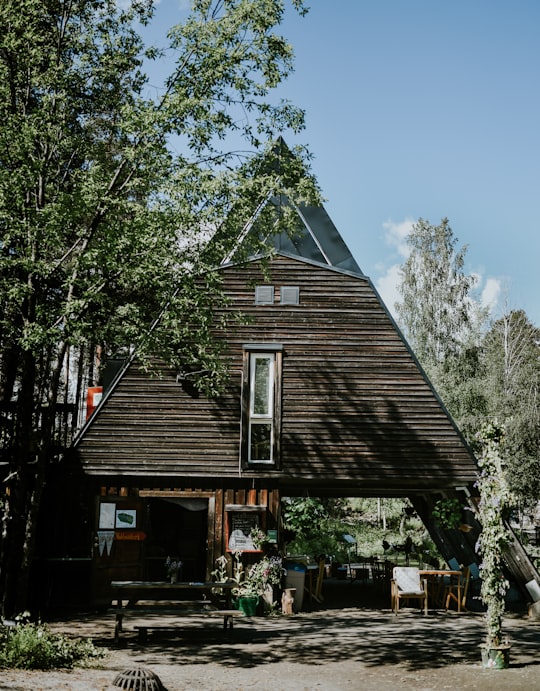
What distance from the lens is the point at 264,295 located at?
17.0m

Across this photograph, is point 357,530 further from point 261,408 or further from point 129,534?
point 129,534

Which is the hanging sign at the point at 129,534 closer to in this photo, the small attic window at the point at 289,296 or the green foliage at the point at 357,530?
the green foliage at the point at 357,530

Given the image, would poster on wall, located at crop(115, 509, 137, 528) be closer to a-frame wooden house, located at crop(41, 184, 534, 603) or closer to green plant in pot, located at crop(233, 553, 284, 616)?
a-frame wooden house, located at crop(41, 184, 534, 603)

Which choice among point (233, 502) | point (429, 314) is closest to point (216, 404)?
point (233, 502)

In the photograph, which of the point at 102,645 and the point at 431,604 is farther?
the point at 431,604

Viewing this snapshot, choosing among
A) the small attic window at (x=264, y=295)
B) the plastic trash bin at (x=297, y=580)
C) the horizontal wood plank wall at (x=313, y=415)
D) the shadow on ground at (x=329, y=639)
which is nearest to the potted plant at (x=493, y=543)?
the shadow on ground at (x=329, y=639)

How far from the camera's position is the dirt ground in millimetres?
8977

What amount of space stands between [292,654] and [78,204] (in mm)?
7492

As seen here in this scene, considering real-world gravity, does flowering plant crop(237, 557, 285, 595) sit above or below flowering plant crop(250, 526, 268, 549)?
below

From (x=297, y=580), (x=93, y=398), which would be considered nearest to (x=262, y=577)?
(x=297, y=580)

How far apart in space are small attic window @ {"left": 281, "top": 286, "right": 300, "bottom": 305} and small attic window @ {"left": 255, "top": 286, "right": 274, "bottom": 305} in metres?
0.25

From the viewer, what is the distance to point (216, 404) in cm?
1645

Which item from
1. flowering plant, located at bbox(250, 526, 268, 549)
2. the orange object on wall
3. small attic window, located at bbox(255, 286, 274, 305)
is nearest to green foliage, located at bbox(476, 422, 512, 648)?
flowering plant, located at bbox(250, 526, 268, 549)

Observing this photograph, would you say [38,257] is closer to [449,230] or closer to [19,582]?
[19,582]
